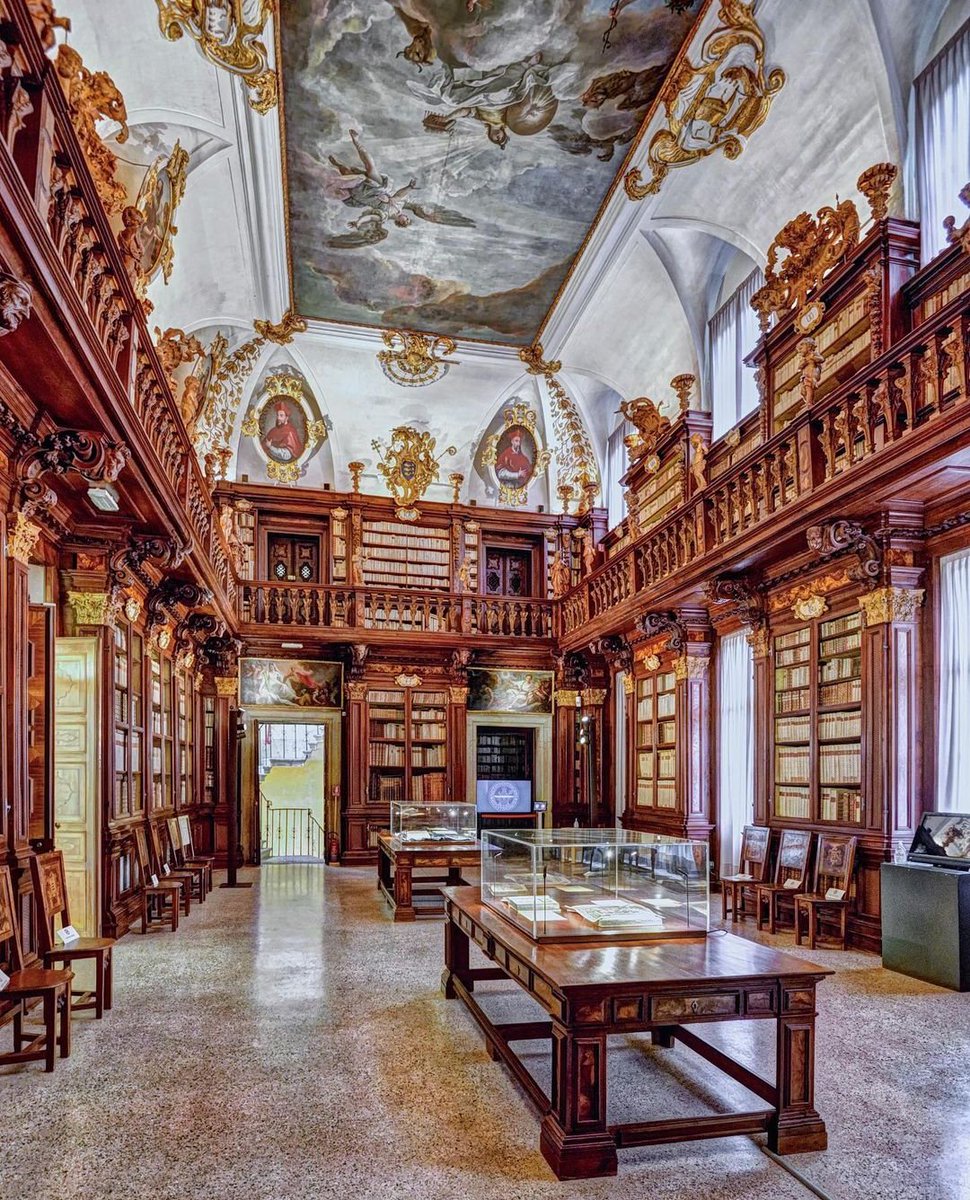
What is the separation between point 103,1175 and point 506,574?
1209 centimetres

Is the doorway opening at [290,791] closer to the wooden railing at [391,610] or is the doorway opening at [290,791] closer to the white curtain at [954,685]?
the wooden railing at [391,610]

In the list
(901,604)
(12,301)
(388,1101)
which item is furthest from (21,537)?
(901,604)

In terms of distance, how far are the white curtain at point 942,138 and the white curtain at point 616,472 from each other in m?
6.61

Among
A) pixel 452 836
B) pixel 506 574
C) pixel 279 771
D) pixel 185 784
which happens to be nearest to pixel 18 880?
pixel 452 836

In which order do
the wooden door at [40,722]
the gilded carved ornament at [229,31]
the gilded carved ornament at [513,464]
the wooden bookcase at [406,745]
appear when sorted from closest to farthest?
the wooden door at [40,722]
the gilded carved ornament at [229,31]
the wooden bookcase at [406,745]
the gilded carved ornament at [513,464]

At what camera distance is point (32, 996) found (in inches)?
167

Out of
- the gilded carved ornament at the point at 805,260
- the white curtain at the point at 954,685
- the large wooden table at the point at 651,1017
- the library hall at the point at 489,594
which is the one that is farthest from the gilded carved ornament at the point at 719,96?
the large wooden table at the point at 651,1017

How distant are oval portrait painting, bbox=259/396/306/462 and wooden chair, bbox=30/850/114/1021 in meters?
9.17

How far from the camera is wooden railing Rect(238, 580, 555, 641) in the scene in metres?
12.8

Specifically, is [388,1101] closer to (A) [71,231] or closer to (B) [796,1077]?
(B) [796,1077]

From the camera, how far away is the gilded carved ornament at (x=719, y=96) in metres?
7.04

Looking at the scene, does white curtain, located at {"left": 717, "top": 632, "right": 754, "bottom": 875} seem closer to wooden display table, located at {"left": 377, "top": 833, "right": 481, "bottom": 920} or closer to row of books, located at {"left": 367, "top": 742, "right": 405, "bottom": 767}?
wooden display table, located at {"left": 377, "top": 833, "right": 481, "bottom": 920}

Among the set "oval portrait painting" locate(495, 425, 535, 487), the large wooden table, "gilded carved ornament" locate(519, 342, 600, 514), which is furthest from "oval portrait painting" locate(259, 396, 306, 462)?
the large wooden table

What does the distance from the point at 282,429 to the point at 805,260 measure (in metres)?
8.37
